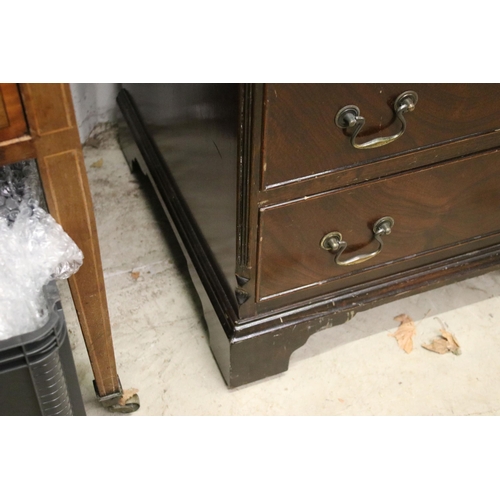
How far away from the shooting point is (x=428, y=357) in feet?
4.35

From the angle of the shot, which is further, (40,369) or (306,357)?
(306,357)

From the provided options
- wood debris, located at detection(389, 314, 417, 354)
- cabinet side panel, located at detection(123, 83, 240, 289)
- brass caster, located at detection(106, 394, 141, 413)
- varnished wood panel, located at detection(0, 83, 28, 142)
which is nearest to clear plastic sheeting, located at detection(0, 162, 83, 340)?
varnished wood panel, located at detection(0, 83, 28, 142)

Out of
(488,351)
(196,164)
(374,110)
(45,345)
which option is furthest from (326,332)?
(45,345)

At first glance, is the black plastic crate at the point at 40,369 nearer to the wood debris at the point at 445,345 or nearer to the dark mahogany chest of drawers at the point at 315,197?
the dark mahogany chest of drawers at the point at 315,197

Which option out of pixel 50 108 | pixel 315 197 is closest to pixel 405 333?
pixel 315 197

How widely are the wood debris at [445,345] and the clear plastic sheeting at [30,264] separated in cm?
79

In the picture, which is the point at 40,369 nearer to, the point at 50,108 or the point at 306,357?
the point at 50,108

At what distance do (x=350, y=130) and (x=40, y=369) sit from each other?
1.74 ft

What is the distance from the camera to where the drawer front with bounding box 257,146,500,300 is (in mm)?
1015

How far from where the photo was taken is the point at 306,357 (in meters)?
1.32

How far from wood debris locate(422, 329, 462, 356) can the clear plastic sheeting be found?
0.79 meters

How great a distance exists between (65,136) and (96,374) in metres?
0.50

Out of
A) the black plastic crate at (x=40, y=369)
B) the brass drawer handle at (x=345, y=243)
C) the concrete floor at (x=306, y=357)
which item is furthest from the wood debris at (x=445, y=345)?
the black plastic crate at (x=40, y=369)

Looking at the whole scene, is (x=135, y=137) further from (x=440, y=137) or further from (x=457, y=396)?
(x=457, y=396)
